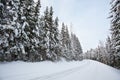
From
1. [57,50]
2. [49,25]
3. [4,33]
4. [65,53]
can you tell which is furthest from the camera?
[65,53]

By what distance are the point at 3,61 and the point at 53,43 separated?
15.5 m

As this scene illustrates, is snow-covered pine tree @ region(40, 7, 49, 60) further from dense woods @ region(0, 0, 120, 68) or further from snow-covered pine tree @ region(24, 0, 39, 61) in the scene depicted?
snow-covered pine tree @ region(24, 0, 39, 61)

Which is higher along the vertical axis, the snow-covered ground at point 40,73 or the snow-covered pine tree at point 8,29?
the snow-covered pine tree at point 8,29

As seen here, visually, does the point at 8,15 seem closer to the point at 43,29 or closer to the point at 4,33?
the point at 4,33

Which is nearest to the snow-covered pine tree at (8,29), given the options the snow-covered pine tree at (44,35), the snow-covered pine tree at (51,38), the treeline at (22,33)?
the treeline at (22,33)

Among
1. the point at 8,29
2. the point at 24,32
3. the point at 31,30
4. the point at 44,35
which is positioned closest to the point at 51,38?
the point at 44,35

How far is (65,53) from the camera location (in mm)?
43781

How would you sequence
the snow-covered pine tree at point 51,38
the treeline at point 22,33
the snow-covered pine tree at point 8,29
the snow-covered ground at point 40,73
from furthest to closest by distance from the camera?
1. the snow-covered pine tree at point 51,38
2. the treeline at point 22,33
3. the snow-covered pine tree at point 8,29
4. the snow-covered ground at point 40,73

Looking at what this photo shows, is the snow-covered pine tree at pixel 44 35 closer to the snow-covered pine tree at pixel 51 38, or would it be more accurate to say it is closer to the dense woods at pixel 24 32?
the dense woods at pixel 24 32

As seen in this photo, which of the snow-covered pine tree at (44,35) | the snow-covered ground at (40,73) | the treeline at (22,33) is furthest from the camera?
the snow-covered pine tree at (44,35)

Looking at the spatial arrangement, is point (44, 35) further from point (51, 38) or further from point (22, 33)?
point (22, 33)

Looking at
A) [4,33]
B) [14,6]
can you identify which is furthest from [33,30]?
[4,33]

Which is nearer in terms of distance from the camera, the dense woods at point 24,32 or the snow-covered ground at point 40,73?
the snow-covered ground at point 40,73

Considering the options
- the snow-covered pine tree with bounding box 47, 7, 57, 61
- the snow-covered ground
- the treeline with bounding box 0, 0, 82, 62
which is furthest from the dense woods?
the snow-covered ground
